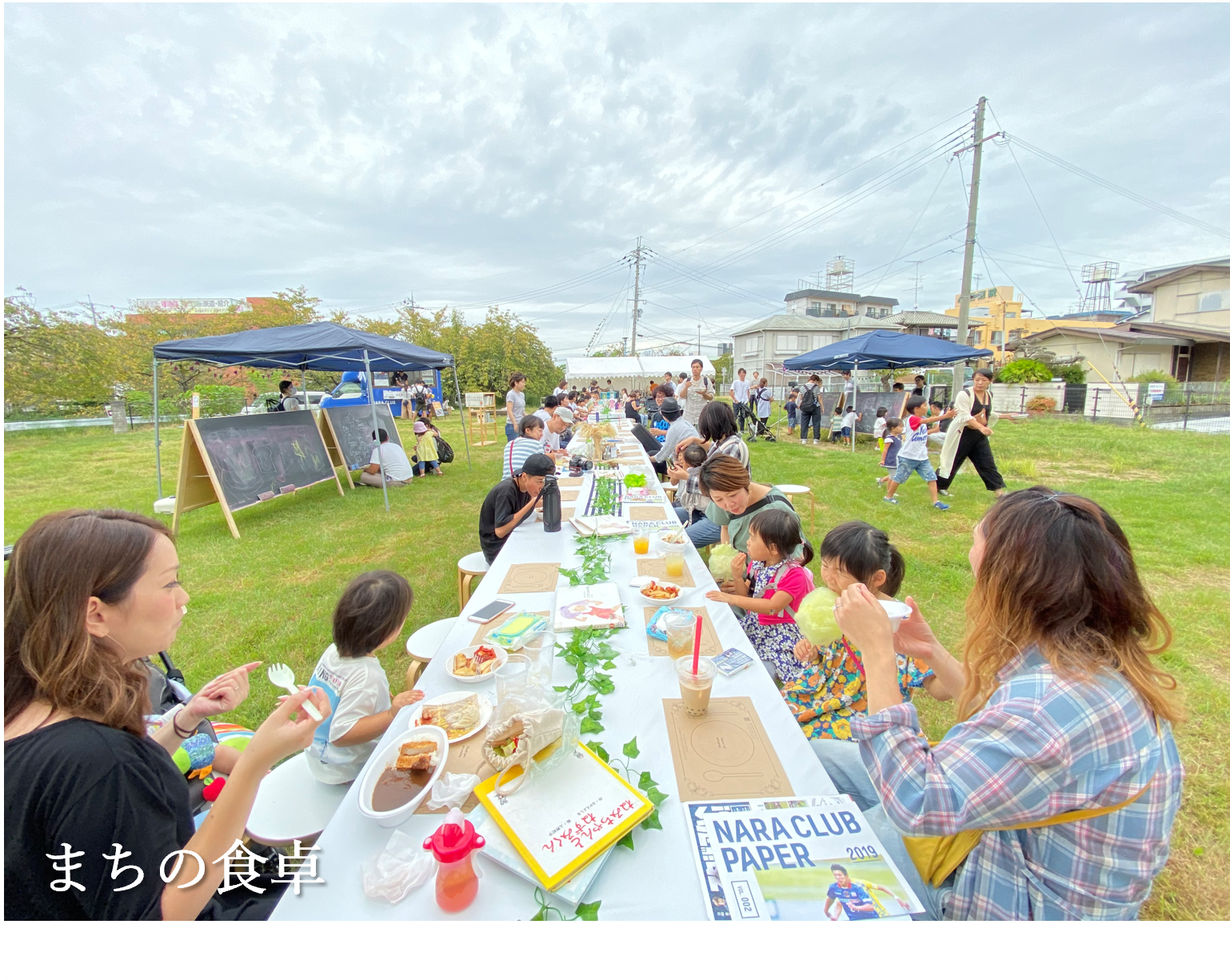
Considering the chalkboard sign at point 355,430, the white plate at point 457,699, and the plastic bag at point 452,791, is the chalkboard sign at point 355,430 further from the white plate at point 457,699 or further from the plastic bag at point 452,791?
the plastic bag at point 452,791

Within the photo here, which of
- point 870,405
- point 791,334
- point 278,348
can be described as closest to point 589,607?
point 278,348

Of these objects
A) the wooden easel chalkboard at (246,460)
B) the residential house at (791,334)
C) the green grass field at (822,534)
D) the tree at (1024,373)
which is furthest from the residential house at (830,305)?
the wooden easel chalkboard at (246,460)

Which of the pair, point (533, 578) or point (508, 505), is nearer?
point (533, 578)

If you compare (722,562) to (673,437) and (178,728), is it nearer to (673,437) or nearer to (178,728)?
(178,728)

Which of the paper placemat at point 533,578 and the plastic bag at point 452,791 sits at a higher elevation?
the paper placemat at point 533,578

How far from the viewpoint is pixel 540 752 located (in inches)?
53.1

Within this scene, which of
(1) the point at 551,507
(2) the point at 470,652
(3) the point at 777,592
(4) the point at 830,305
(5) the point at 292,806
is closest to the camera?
(5) the point at 292,806

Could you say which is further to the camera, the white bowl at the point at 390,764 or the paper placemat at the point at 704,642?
the paper placemat at the point at 704,642

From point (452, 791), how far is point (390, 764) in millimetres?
237

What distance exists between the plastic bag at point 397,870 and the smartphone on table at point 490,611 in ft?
3.62

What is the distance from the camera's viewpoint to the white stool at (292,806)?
1.53 metres

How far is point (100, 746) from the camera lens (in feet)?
3.19

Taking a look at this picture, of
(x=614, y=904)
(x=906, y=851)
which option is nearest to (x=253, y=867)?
(x=614, y=904)

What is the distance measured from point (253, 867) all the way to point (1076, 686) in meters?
1.96
